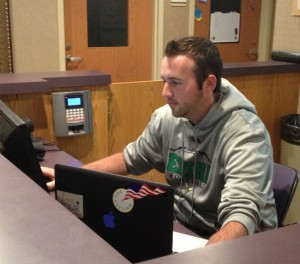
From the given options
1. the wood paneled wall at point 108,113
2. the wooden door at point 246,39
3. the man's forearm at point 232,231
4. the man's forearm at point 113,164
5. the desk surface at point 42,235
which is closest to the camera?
the desk surface at point 42,235

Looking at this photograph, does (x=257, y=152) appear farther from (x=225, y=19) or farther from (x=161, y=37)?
(x=225, y=19)

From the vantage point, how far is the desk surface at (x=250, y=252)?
0.61m

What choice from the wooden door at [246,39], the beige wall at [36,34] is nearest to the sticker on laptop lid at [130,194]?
the beige wall at [36,34]

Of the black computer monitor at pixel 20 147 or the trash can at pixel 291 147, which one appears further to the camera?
the trash can at pixel 291 147

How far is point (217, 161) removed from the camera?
66.1 inches

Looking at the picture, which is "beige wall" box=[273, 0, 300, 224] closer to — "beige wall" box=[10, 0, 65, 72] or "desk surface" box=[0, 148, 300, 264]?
"beige wall" box=[10, 0, 65, 72]

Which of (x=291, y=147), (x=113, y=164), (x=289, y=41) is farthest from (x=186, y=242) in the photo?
(x=289, y=41)

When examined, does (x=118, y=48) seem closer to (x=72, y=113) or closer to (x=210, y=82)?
(x=72, y=113)

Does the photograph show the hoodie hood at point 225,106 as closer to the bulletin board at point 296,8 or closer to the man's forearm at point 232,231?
the man's forearm at point 232,231

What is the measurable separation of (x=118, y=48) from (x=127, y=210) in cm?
337

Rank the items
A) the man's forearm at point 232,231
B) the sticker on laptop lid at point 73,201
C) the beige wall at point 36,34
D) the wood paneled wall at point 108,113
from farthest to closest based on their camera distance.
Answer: the beige wall at point 36,34 → the wood paneled wall at point 108,113 → the man's forearm at point 232,231 → the sticker on laptop lid at point 73,201

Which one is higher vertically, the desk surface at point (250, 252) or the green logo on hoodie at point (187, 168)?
the desk surface at point (250, 252)

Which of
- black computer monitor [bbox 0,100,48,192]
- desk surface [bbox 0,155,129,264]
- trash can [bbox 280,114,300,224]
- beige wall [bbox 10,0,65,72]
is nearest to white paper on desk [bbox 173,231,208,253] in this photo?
black computer monitor [bbox 0,100,48,192]

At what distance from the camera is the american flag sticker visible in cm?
100
